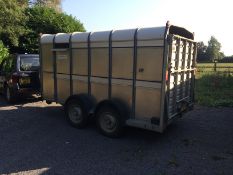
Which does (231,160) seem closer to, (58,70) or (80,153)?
(80,153)

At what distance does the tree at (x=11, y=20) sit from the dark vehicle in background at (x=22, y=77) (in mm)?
6988

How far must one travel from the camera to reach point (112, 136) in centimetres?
644

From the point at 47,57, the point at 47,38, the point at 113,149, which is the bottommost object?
the point at 113,149

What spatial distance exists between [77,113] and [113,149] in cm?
181

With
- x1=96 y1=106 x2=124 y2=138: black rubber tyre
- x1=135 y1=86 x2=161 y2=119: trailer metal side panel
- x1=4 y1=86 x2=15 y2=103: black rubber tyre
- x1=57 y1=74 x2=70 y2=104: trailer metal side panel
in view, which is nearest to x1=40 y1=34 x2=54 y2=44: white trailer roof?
x1=57 y1=74 x2=70 y2=104: trailer metal side panel

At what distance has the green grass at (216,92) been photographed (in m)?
10.4

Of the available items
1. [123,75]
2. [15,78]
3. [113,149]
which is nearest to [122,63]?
[123,75]

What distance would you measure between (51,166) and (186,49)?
160 inches

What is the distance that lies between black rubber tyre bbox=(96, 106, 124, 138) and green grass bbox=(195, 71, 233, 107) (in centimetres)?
520

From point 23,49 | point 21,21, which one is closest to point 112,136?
point 21,21

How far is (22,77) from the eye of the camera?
381 inches

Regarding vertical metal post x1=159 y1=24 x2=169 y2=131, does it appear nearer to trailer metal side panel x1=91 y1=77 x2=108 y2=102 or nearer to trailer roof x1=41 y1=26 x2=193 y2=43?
trailer roof x1=41 y1=26 x2=193 y2=43

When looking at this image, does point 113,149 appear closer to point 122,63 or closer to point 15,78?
point 122,63

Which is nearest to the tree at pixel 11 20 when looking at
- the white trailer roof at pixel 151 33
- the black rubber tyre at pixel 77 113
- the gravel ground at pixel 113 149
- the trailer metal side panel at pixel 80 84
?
the gravel ground at pixel 113 149
